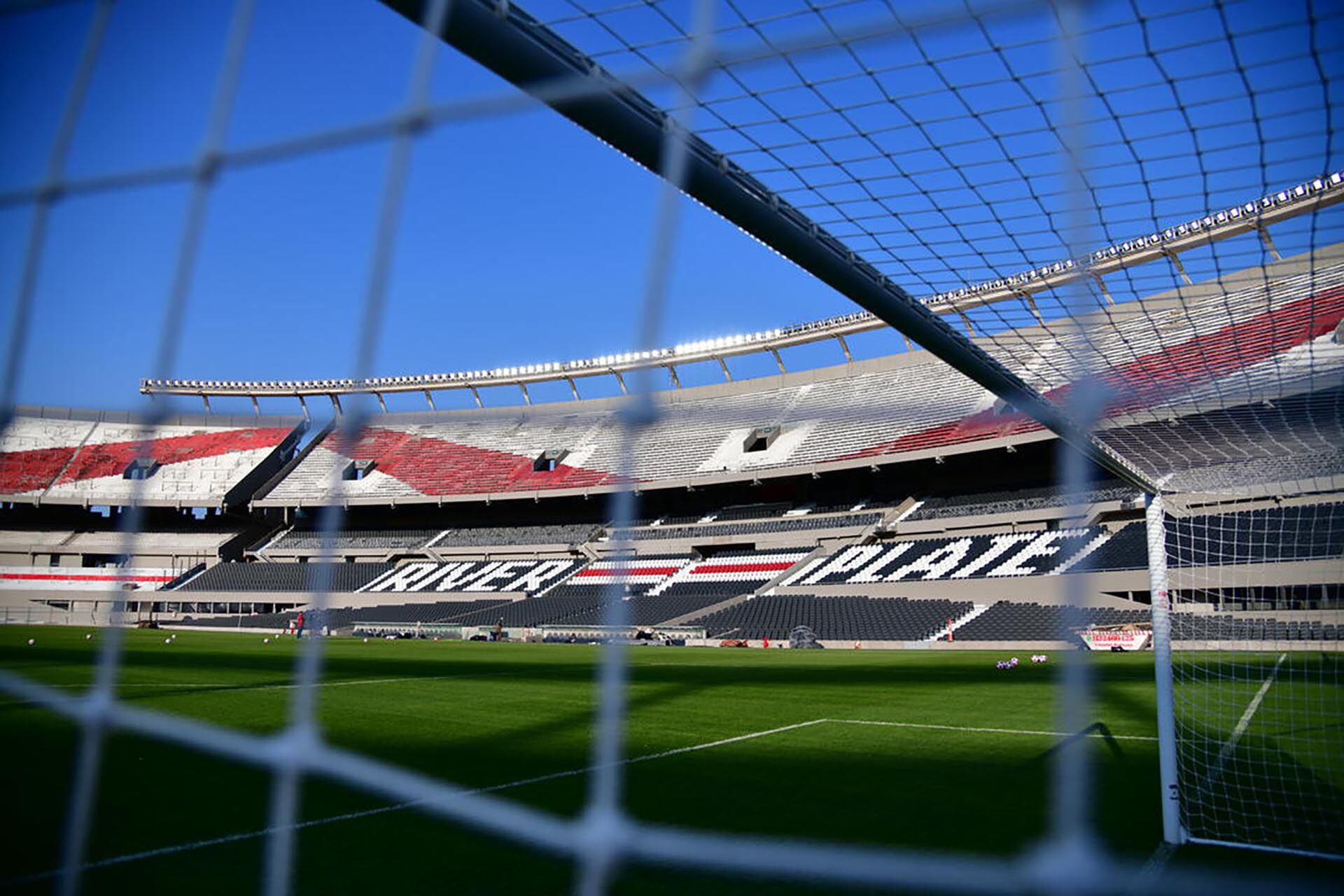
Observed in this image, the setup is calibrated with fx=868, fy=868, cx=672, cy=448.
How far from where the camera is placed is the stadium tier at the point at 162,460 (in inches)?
1025

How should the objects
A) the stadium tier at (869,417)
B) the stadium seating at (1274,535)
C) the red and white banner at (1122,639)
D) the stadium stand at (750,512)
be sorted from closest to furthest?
the stadium tier at (869,417) < the stadium seating at (1274,535) < the red and white banner at (1122,639) < the stadium stand at (750,512)

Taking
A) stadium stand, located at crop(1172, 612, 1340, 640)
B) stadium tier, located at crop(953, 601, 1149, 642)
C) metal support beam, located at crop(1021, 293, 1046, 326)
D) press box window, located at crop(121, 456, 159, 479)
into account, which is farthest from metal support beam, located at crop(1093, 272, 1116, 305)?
stadium tier, located at crop(953, 601, 1149, 642)

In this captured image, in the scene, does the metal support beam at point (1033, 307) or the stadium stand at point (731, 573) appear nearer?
the metal support beam at point (1033, 307)

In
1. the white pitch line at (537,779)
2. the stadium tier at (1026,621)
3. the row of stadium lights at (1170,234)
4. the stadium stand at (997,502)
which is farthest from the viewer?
the stadium stand at (997,502)

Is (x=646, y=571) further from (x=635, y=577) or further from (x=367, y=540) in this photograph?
(x=367, y=540)

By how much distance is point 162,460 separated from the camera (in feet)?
114

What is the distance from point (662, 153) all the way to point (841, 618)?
61.9ft

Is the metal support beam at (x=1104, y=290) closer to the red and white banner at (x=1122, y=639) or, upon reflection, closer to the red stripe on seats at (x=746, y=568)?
the red and white banner at (x=1122, y=639)

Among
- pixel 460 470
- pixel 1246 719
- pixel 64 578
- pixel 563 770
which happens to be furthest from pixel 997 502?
pixel 64 578

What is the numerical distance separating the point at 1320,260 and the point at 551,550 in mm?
28968

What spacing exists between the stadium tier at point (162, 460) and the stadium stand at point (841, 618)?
17.5m

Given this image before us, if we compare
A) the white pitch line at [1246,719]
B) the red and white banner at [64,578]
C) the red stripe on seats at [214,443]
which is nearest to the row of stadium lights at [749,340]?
the red stripe on seats at [214,443]

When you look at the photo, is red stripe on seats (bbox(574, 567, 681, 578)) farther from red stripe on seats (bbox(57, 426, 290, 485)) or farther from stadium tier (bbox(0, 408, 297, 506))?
red stripe on seats (bbox(57, 426, 290, 485))

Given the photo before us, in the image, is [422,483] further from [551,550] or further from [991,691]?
[991,691]
